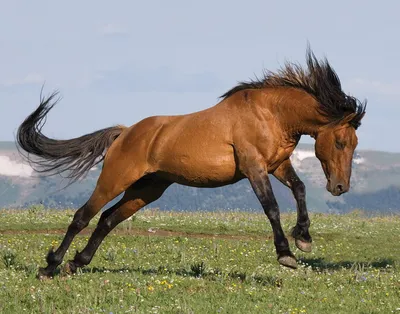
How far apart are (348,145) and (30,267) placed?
185 inches

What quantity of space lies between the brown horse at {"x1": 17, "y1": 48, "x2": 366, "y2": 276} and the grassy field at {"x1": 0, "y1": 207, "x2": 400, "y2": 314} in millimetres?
813

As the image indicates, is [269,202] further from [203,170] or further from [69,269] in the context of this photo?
[69,269]

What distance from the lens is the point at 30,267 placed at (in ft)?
42.8

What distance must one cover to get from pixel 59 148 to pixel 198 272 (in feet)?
9.94

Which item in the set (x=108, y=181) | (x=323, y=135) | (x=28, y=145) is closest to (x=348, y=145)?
(x=323, y=135)

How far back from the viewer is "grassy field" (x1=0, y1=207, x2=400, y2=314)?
33.4 feet

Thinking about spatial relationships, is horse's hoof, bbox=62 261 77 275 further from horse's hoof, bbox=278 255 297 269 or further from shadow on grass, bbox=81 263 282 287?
horse's hoof, bbox=278 255 297 269

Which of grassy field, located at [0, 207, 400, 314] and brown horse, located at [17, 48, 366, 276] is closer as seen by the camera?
grassy field, located at [0, 207, 400, 314]

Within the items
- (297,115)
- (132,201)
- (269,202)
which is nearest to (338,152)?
(297,115)

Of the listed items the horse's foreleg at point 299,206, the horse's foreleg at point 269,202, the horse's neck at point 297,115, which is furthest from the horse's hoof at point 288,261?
the horse's neck at point 297,115

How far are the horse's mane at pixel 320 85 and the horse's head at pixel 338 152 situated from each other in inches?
4.3

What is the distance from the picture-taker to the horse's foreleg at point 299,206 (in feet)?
40.1

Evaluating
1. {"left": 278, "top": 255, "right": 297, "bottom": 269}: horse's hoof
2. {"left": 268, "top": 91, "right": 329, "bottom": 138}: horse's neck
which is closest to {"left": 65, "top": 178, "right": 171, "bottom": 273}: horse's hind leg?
{"left": 268, "top": 91, "right": 329, "bottom": 138}: horse's neck

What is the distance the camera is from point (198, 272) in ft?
42.8
